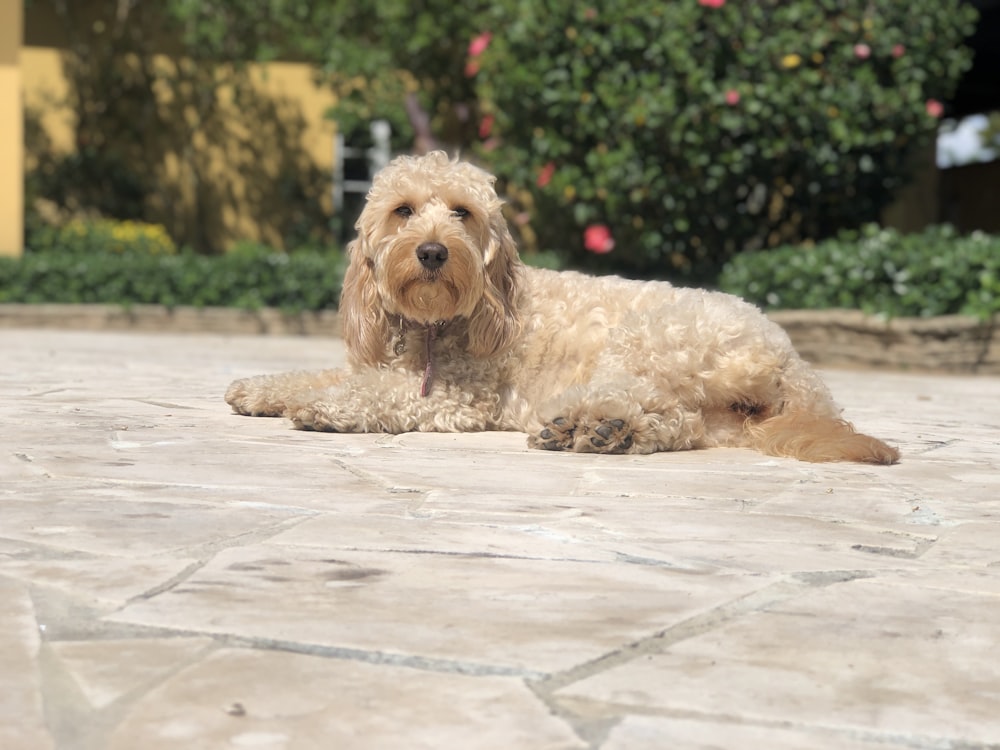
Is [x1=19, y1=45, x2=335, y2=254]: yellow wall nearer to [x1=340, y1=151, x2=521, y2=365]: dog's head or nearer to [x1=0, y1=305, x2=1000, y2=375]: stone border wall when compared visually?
[x1=0, y1=305, x2=1000, y2=375]: stone border wall

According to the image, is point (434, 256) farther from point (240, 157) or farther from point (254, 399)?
point (240, 157)

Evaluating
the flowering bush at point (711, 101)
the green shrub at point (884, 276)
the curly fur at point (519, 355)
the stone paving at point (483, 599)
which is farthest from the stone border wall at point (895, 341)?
the stone paving at point (483, 599)

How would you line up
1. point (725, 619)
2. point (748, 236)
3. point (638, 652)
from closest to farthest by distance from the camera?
point (638, 652)
point (725, 619)
point (748, 236)

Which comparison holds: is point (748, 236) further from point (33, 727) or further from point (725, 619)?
point (33, 727)

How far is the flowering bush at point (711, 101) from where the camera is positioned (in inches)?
446

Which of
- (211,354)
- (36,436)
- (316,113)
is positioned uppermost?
(316,113)

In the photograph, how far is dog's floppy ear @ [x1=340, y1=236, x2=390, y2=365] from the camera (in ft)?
17.7

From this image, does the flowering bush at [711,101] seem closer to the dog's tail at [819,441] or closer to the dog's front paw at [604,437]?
the dog's tail at [819,441]

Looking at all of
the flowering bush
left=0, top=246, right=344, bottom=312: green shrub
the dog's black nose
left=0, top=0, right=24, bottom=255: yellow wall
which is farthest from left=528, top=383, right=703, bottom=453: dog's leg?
left=0, top=0, right=24, bottom=255: yellow wall

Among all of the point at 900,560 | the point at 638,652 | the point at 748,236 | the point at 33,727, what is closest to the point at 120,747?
the point at 33,727

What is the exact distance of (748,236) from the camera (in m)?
12.5

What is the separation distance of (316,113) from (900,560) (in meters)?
14.8

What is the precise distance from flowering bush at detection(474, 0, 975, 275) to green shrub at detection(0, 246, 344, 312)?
2988 millimetres

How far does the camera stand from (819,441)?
4.81 meters
